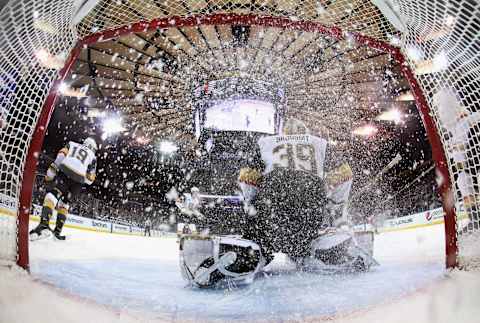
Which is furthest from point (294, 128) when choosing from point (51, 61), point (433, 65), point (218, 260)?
point (51, 61)

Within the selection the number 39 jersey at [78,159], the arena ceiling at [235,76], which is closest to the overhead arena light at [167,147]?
the arena ceiling at [235,76]

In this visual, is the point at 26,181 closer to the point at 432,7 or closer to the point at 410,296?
the point at 410,296

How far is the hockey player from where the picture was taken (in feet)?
12.7

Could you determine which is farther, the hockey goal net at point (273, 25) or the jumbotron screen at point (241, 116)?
the jumbotron screen at point (241, 116)

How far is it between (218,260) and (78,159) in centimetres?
256

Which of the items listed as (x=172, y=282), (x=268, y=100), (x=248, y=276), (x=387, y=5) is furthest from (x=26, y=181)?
(x=268, y=100)

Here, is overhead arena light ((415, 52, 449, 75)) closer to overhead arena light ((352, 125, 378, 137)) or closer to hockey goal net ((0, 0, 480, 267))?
hockey goal net ((0, 0, 480, 267))

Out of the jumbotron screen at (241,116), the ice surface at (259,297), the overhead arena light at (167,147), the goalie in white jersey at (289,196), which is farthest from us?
the overhead arena light at (167,147)

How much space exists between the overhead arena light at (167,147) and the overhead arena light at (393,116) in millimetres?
8593

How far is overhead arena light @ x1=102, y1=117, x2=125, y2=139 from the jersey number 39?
11300mm

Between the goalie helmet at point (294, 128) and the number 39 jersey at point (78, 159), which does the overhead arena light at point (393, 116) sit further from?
the number 39 jersey at point (78, 159)

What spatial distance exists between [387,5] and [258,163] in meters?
1.51

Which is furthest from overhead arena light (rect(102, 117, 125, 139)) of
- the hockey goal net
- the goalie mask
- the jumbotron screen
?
the goalie mask

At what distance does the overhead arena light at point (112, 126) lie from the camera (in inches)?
500
